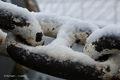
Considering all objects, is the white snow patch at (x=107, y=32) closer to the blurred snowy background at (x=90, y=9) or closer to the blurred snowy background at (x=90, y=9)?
the blurred snowy background at (x=90, y=9)

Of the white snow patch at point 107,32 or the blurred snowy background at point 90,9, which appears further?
the blurred snowy background at point 90,9

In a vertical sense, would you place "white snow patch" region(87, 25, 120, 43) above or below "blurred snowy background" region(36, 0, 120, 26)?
below

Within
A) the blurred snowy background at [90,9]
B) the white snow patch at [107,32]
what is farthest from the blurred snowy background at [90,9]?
the white snow patch at [107,32]

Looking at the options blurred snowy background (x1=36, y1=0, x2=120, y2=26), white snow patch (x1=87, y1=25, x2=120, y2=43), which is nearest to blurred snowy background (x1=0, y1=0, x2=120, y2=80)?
blurred snowy background (x1=36, y1=0, x2=120, y2=26)

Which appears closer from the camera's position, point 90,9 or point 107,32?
point 107,32

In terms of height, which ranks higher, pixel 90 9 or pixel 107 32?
pixel 90 9

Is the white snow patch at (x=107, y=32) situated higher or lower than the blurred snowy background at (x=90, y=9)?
lower

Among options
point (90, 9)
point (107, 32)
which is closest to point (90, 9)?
point (90, 9)

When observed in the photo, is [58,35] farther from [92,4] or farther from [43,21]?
[92,4]

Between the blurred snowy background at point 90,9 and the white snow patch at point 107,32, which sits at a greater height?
the blurred snowy background at point 90,9

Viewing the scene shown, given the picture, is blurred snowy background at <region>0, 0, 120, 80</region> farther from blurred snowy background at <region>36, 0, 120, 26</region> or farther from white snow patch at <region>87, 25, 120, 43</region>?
white snow patch at <region>87, 25, 120, 43</region>

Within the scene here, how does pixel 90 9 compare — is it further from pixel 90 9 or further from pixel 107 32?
pixel 107 32

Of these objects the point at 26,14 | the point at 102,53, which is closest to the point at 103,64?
the point at 102,53
